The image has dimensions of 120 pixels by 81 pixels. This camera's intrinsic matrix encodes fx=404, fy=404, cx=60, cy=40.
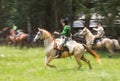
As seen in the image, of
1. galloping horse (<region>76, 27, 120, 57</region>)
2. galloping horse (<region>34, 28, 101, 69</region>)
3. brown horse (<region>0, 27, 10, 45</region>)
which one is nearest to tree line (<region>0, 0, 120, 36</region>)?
brown horse (<region>0, 27, 10, 45</region>)

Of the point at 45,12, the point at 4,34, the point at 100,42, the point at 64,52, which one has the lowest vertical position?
the point at 4,34

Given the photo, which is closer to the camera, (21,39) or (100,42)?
(100,42)

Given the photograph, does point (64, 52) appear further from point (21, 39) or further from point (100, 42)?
point (21, 39)

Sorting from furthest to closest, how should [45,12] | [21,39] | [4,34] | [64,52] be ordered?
[4,34]
[45,12]
[21,39]
[64,52]

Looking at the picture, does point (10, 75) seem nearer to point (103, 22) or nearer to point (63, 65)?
point (63, 65)

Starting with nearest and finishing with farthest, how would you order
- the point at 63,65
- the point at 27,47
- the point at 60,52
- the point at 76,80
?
1. the point at 76,80
2. the point at 60,52
3. the point at 63,65
4. the point at 27,47

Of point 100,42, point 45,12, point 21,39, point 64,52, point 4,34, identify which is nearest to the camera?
point 64,52

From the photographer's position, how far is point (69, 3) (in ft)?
104

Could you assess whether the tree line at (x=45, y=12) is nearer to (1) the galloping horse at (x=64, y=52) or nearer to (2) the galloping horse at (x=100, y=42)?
(2) the galloping horse at (x=100, y=42)

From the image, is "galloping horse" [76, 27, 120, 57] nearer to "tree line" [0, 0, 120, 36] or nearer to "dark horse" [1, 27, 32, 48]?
"tree line" [0, 0, 120, 36]

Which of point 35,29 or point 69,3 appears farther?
point 35,29

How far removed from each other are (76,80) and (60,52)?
319 cm

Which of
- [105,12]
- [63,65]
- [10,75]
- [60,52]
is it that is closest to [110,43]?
[105,12]

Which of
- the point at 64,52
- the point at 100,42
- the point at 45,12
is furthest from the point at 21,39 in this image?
the point at 64,52
